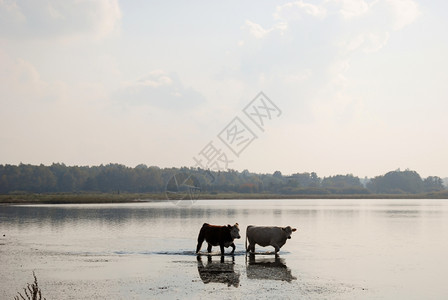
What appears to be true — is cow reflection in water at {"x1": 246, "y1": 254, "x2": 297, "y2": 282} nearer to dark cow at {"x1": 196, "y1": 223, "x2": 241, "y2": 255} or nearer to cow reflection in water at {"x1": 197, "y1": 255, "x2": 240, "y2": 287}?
cow reflection in water at {"x1": 197, "y1": 255, "x2": 240, "y2": 287}

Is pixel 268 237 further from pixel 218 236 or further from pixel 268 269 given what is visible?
pixel 268 269

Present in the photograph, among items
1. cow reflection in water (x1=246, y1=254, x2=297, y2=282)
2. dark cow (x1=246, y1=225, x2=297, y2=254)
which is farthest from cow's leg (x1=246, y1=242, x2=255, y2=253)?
cow reflection in water (x1=246, y1=254, x2=297, y2=282)

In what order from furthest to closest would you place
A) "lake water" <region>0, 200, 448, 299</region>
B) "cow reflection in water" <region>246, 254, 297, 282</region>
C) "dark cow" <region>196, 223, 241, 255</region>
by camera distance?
"dark cow" <region>196, 223, 241, 255</region>, "cow reflection in water" <region>246, 254, 297, 282</region>, "lake water" <region>0, 200, 448, 299</region>

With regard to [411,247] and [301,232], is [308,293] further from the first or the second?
[301,232]

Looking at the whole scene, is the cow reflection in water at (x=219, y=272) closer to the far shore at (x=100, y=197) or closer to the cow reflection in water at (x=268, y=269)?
the cow reflection in water at (x=268, y=269)

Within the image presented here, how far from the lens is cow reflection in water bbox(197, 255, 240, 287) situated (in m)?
17.6

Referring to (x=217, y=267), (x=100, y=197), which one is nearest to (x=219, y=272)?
(x=217, y=267)

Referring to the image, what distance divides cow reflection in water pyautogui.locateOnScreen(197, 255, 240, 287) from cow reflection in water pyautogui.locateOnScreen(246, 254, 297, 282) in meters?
0.64

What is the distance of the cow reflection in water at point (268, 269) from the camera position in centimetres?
1836

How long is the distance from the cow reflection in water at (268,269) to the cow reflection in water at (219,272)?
641mm

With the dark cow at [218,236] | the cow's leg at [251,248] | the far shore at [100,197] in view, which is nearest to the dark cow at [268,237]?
the cow's leg at [251,248]

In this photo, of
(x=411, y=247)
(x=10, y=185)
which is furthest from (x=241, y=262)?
(x=10, y=185)

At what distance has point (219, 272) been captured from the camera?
19359 mm

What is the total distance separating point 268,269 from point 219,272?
199 cm
